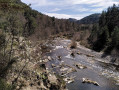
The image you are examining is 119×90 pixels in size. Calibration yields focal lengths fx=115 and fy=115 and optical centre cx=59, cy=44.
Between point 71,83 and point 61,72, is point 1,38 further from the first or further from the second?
point 61,72

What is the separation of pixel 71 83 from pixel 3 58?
973 cm

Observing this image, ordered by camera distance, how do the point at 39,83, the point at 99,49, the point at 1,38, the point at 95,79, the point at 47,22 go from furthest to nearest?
the point at 47,22, the point at 99,49, the point at 95,79, the point at 39,83, the point at 1,38

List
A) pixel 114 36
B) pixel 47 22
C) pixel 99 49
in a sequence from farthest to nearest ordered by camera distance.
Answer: pixel 47 22
pixel 99 49
pixel 114 36

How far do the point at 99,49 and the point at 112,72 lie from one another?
1520 cm

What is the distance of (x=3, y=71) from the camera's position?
328 inches

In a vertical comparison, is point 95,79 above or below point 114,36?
below

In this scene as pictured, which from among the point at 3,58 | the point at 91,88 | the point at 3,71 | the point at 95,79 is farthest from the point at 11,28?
the point at 95,79

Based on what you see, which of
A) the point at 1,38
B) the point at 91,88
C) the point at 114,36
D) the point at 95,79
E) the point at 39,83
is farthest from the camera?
the point at 114,36

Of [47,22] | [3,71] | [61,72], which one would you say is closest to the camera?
[3,71]

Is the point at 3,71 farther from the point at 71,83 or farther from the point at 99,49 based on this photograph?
the point at 99,49

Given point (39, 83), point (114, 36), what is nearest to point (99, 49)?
point (114, 36)

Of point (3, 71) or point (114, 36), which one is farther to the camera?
point (114, 36)

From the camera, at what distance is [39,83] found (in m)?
10.9

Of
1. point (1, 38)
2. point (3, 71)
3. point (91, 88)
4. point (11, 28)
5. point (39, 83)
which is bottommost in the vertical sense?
point (91, 88)
